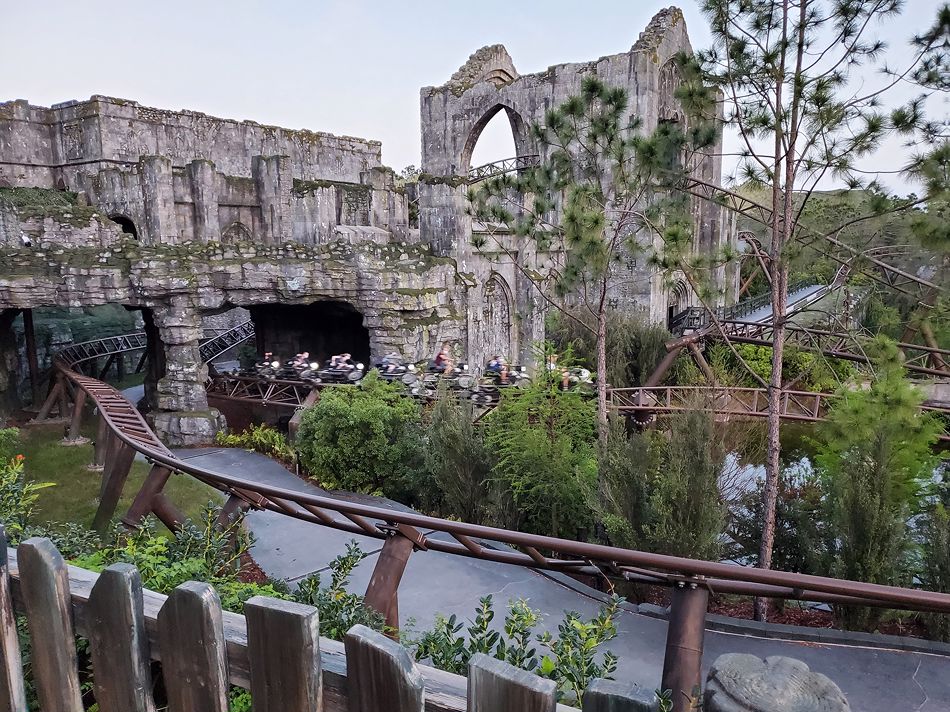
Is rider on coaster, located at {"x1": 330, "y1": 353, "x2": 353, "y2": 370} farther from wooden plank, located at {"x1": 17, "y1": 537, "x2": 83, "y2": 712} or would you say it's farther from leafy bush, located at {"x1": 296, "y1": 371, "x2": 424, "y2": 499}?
wooden plank, located at {"x1": 17, "y1": 537, "x2": 83, "y2": 712}

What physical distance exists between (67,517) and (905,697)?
8704mm

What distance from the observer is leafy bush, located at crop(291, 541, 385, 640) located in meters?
2.32

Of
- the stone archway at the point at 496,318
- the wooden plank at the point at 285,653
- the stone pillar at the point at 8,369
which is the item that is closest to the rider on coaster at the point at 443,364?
→ the stone archway at the point at 496,318

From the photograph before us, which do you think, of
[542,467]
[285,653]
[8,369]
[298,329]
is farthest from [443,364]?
[285,653]

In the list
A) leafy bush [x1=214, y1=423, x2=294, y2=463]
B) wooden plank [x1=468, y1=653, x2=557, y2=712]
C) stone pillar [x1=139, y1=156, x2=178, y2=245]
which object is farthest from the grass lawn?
wooden plank [x1=468, y1=653, x2=557, y2=712]

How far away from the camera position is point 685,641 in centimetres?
173

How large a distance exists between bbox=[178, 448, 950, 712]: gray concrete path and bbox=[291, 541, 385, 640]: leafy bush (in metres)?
2.26

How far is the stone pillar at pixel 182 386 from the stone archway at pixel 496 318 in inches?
287

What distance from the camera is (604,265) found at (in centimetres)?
770

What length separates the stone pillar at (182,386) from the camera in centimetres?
1195

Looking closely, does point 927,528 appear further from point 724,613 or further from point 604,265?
point 604,265

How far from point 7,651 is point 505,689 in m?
1.36

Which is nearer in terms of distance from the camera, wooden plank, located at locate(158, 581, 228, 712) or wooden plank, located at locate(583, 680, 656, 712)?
wooden plank, located at locate(583, 680, 656, 712)

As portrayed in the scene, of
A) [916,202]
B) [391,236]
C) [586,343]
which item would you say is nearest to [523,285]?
[586,343]
